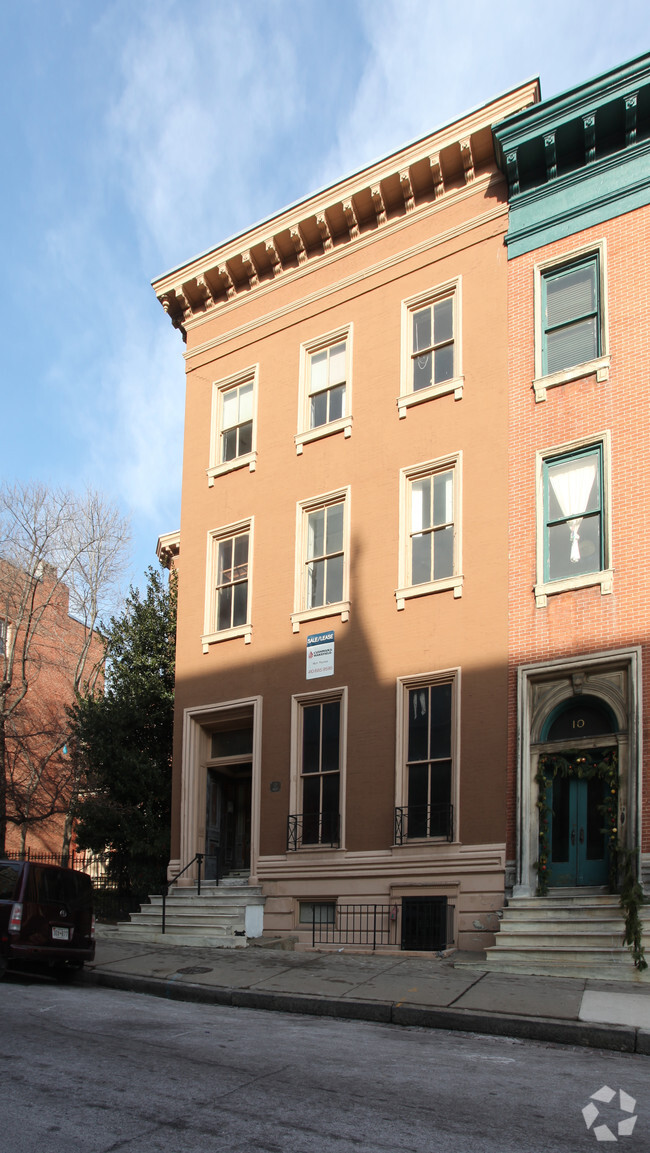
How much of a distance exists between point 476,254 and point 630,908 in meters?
11.1

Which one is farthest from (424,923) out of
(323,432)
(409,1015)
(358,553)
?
(323,432)

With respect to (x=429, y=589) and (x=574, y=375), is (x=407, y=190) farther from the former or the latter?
(x=429, y=589)

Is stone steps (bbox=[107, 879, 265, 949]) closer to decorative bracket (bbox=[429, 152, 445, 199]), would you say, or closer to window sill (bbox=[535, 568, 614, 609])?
window sill (bbox=[535, 568, 614, 609])

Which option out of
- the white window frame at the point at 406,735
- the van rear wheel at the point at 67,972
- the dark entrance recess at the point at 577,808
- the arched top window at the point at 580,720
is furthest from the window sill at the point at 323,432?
the van rear wheel at the point at 67,972

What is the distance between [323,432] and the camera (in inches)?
795

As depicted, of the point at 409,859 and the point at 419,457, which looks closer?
the point at 409,859

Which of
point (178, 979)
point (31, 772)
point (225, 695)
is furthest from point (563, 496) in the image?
point (31, 772)

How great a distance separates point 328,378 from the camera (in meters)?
20.8

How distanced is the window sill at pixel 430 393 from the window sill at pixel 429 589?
10.2 feet

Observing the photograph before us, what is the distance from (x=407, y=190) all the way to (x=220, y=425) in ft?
20.0

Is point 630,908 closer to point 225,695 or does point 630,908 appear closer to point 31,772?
point 225,695

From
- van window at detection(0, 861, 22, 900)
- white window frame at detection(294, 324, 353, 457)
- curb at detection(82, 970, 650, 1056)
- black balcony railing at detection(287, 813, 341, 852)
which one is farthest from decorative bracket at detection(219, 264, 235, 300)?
curb at detection(82, 970, 650, 1056)

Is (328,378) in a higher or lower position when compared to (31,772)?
higher

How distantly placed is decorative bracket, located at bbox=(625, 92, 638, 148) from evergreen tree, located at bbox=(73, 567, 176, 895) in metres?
14.3
